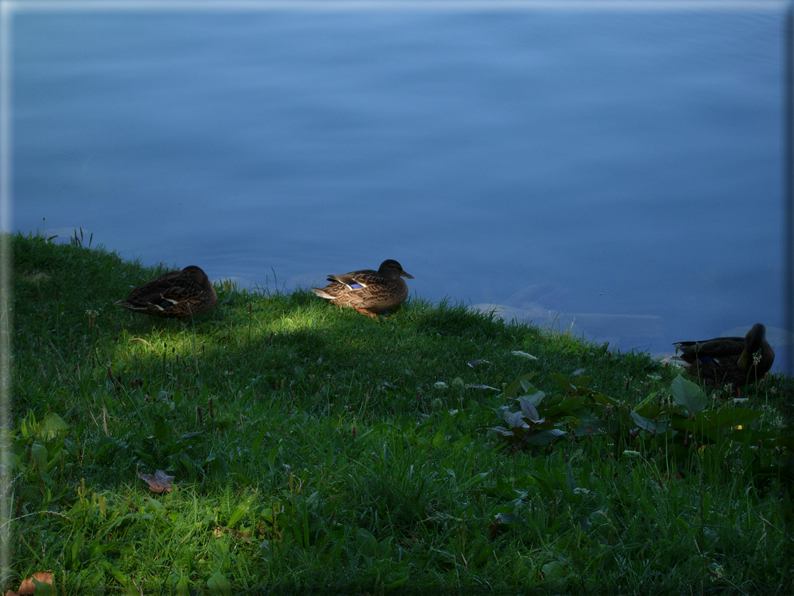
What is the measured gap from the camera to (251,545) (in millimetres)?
2881

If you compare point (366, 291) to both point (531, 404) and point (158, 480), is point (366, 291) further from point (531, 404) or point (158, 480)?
point (158, 480)

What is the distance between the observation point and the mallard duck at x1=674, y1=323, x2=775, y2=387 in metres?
7.40

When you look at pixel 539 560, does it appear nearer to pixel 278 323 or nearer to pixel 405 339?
pixel 405 339

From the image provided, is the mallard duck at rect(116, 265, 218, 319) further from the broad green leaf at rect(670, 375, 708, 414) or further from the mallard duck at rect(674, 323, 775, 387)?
the mallard duck at rect(674, 323, 775, 387)

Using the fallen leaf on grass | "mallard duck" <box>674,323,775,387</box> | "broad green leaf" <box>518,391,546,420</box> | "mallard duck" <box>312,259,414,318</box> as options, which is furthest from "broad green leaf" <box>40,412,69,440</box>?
"mallard duck" <box>674,323,775,387</box>

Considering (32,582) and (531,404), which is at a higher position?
(531,404)

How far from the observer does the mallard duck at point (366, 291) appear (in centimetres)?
838

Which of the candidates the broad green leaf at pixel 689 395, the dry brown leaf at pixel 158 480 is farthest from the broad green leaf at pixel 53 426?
the broad green leaf at pixel 689 395

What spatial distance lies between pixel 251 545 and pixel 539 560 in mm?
1267

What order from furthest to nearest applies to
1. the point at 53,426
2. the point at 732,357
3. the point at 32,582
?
the point at 732,357 < the point at 53,426 < the point at 32,582

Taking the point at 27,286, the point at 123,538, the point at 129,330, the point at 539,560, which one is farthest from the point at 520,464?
the point at 27,286

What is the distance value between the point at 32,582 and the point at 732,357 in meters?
7.47

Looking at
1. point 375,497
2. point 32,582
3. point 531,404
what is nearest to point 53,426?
point 32,582

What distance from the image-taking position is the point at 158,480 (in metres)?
3.19
